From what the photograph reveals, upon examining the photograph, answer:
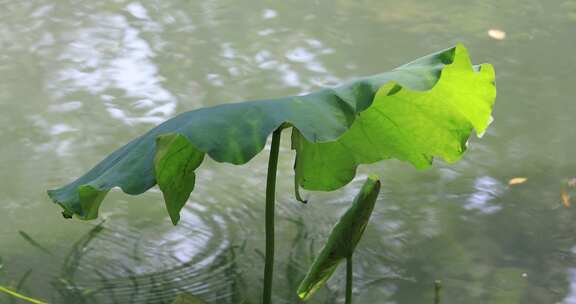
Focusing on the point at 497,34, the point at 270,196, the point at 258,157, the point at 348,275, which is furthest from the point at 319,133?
the point at 497,34

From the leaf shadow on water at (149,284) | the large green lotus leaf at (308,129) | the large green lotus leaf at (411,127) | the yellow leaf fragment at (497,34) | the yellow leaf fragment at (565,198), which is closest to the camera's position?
the large green lotus leaf at (308,129)

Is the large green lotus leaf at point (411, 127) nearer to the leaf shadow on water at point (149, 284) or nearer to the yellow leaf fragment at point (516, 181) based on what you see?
the leaf shadow on water at point (149, 284)

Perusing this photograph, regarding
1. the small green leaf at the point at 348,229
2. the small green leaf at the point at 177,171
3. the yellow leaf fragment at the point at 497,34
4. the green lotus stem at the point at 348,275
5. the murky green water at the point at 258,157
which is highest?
the small green leaf at the point at 177,171

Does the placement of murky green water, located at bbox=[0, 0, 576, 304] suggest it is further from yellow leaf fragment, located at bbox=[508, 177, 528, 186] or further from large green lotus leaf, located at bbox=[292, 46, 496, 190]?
large green lotus leaf, located at bbox=[292, 46, 496, 190]

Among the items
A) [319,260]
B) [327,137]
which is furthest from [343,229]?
[327,137]

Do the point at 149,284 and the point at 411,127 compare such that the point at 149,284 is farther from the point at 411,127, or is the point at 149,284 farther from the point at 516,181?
the point at 516,181

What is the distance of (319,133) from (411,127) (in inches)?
14.5

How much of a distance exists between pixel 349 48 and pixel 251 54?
36 centimetres

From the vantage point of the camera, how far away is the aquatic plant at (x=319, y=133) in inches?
50.4

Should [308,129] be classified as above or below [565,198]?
above

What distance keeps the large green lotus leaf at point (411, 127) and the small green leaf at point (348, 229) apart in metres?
0.17

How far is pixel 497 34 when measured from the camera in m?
3.62

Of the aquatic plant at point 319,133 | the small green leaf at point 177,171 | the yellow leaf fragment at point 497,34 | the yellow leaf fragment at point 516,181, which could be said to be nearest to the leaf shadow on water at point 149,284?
the aquatic plant at point 319,133

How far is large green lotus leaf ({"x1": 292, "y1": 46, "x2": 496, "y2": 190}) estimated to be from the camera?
1.55m
